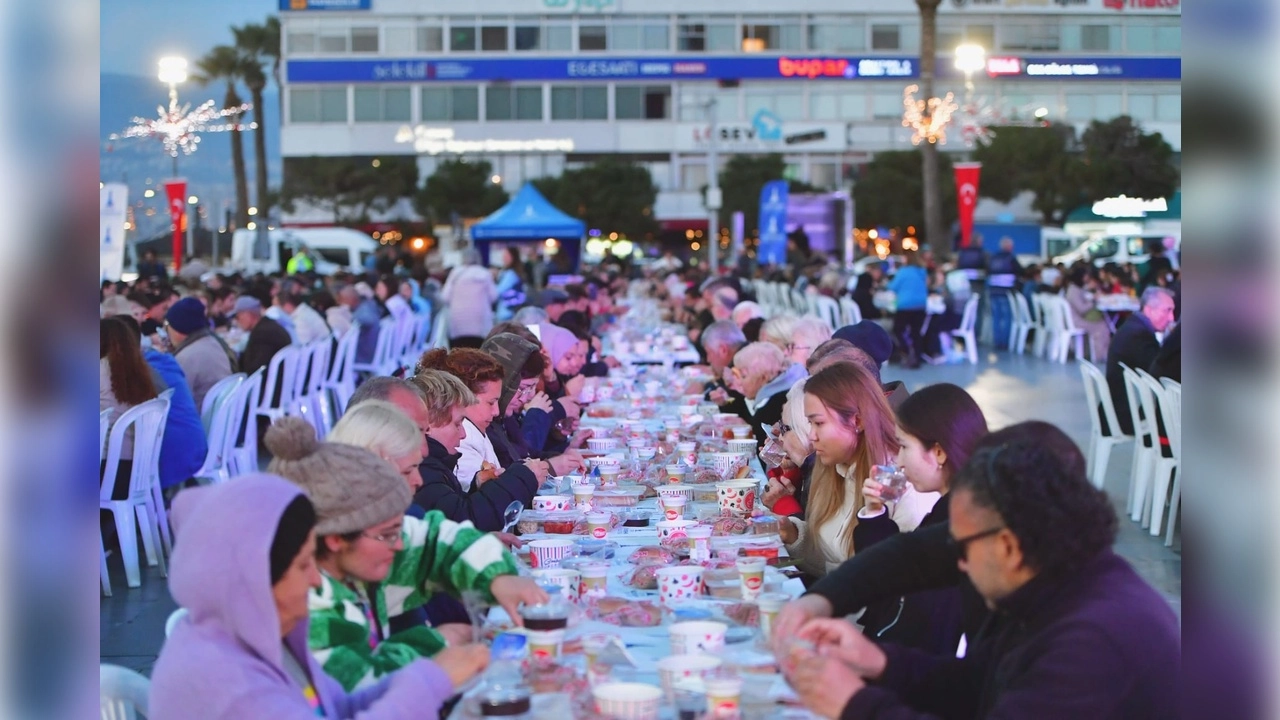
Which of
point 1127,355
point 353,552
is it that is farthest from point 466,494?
point 1127,355

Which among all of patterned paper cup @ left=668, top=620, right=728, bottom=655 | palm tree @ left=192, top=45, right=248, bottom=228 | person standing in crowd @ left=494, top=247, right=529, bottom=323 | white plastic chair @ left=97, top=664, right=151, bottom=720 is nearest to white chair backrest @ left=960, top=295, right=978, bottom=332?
person standing in crowd @ left=494, top=247, right=529, bottom=323

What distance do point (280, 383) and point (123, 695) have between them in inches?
304

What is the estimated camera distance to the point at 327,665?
2.82 meters

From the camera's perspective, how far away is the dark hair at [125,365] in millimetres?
6910

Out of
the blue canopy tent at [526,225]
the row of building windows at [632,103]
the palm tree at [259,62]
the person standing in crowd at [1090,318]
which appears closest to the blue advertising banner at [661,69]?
the row of building windows at [632,103]

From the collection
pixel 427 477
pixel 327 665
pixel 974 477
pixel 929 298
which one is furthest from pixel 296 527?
pixel 929 298

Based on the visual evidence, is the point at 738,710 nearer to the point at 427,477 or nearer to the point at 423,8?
the point at 427,477

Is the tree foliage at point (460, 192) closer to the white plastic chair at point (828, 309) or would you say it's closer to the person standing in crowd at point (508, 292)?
the person standing in crowd at point (508, 292)

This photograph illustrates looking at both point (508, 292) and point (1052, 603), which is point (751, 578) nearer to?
point (1052, 603)

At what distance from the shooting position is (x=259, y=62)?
5397cm

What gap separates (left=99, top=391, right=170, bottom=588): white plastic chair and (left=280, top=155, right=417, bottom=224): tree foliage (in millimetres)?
50192

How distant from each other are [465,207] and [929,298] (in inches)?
1510

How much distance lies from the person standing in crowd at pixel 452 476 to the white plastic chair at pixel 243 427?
145 inches

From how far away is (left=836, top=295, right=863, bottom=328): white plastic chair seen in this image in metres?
17.8
